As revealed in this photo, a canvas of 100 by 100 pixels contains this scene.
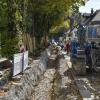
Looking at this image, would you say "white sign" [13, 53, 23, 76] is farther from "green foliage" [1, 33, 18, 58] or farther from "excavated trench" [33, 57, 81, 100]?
"green foliage" [1, 33, 18, 58]

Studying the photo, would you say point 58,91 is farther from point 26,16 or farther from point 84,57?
point 26,16

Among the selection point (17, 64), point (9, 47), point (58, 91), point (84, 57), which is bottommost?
point (58, 91)

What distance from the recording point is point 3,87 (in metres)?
14.3

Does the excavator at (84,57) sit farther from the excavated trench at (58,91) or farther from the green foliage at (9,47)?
the green foliage at (9,47)

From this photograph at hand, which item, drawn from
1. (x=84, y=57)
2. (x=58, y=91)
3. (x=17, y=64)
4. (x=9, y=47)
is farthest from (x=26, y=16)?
(x=58, y=91)

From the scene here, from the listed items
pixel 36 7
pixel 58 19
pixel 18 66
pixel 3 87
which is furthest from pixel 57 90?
pixel 58 19

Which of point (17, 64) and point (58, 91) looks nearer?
point (58, 91)

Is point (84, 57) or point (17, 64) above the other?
point (17, 64)

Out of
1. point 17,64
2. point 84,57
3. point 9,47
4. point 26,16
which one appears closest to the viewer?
point 17,64

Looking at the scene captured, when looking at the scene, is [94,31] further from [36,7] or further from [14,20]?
[36,7]

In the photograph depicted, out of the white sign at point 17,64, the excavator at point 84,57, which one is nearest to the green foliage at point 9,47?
the excavator at point 84,57

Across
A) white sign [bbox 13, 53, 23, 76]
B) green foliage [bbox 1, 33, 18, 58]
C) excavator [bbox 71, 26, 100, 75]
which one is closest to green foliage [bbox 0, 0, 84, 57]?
green foliage [bbox 1, 33, 18, 58]

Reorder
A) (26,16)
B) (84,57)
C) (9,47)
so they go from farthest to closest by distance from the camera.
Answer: (26,16), (84,57), (9,47)

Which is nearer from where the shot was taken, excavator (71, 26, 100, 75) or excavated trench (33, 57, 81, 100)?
excavated trench (33, 57, 81, 100)
